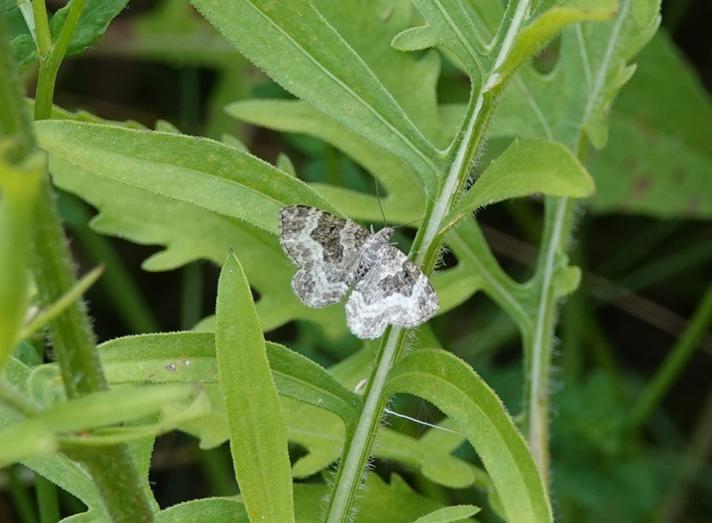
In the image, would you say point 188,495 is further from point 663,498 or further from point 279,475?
point 279,475

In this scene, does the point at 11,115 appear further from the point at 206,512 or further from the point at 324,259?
the point at 324,259

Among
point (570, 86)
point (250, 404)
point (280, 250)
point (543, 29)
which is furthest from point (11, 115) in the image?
point (570, 86)

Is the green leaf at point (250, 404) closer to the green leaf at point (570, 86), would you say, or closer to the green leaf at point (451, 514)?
the green leaf at point (451, 514)

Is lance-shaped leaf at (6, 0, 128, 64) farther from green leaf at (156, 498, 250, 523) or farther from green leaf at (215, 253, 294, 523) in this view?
green leaf at (156, 498, 250, 523)

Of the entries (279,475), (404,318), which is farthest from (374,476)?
(279,475)

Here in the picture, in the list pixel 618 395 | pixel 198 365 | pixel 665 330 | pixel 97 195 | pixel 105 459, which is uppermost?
pixel 665 330

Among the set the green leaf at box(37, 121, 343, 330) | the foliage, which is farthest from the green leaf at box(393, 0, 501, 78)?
the green leaf at box(37, 121, 343, 330)
